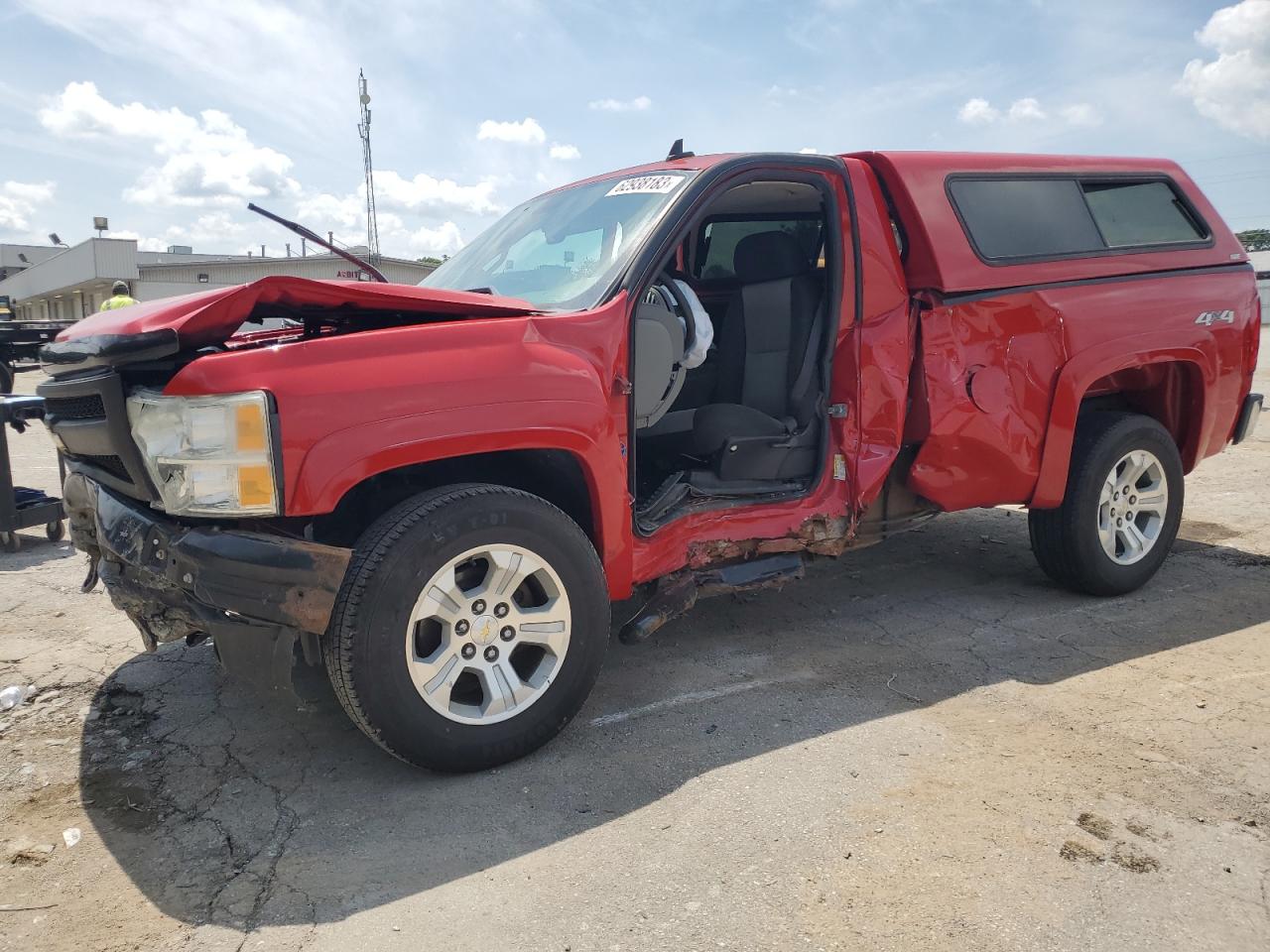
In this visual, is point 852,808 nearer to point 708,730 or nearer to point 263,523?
point 708,730

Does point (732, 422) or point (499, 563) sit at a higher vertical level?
point (732, 422)

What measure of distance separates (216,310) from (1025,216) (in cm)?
351

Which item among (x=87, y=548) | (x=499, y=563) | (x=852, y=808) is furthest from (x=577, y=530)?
(x=87, y=548)

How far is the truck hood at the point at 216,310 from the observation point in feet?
8.46

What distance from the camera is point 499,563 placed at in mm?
2846

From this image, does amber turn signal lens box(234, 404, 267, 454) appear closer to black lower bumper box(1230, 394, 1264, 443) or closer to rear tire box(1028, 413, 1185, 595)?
rear tire box(1028, 413, 1185, 595)

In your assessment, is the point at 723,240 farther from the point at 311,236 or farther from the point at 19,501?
the point at 19,501

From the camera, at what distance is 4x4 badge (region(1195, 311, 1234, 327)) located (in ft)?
14.8

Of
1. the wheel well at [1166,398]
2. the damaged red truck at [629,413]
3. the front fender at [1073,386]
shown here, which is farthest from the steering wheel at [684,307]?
the wheel well at [1166,398]

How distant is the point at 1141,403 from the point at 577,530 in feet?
11.2

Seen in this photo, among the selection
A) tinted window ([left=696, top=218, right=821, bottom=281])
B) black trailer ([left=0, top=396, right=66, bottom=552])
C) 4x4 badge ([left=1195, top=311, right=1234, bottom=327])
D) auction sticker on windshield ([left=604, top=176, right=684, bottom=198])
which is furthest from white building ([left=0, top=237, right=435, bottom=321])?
4x4 badge ([left=1195, top=311, right=1234, bottom=327])

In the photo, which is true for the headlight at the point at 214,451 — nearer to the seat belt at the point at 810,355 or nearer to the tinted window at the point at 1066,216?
the seat belt at the point at 810,355

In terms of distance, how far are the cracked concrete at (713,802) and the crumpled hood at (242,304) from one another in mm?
1410

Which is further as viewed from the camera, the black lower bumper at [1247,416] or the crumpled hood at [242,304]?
the black lower bumper at [1247,416]
